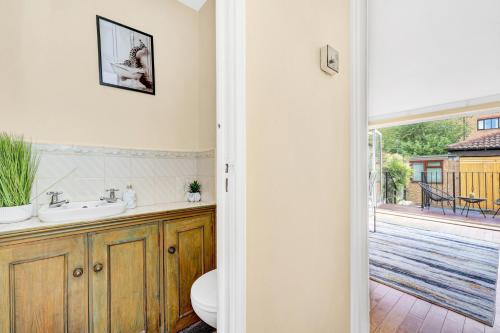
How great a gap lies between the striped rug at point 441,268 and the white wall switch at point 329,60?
2074 mm

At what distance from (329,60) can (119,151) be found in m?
1.57

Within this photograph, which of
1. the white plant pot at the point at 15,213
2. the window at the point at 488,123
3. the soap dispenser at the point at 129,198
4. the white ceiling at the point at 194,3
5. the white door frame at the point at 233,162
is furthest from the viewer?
the window at the point at 488,123

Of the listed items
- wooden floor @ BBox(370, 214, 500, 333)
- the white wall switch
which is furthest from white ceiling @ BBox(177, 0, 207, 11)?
wooden floor @ BBox(370, 214, 500, 333)

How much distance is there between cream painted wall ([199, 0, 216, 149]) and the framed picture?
0.43 meters

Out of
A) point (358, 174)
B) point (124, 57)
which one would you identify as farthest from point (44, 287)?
point (358, 174)

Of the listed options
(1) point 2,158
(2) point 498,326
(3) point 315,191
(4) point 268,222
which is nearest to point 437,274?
(2) point 498,326

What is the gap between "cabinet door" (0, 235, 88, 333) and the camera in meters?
1.02

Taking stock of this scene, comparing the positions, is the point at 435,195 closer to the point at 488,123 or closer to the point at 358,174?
the point at 488,123

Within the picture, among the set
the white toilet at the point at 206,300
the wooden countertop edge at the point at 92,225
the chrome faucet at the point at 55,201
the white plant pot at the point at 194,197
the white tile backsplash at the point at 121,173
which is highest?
the white tile backsplash at the point at 121,173

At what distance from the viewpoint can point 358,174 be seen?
1.23m

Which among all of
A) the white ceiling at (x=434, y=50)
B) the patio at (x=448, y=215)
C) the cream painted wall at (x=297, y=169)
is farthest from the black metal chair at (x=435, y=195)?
the cream painted wall at (x=297, y=169)

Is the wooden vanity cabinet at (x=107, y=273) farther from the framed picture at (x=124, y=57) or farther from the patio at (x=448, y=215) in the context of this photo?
the patio at (x=448, y=215)

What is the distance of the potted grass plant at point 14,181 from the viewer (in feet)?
3.76

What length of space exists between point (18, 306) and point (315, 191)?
4.88 feet
